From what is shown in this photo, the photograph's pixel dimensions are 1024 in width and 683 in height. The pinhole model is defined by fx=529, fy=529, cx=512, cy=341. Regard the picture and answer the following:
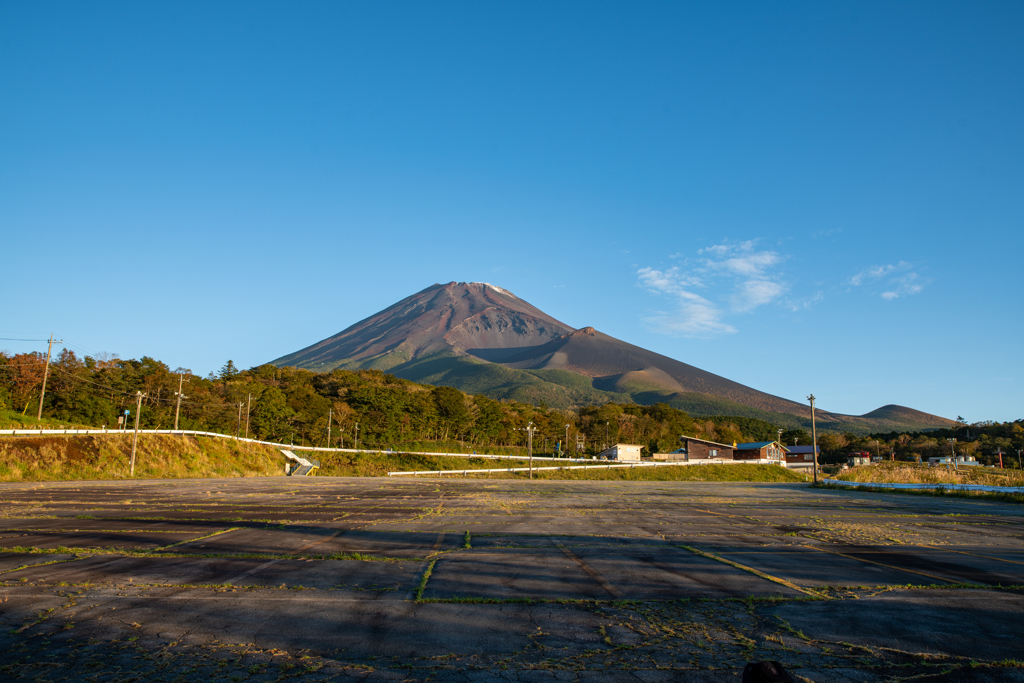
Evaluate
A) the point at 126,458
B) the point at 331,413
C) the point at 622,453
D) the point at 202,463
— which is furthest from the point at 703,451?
the point at 126,458

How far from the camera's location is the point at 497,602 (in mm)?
7203

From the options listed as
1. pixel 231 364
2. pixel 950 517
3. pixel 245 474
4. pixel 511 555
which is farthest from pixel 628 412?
pixel 511 555

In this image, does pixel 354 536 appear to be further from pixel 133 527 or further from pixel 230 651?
pixel 230 651

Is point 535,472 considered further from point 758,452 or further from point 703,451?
point 758,452

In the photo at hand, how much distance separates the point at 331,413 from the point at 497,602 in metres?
92.2

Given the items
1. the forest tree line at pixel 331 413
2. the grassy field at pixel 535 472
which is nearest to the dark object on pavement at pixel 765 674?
the grassy field at pixel 535 472

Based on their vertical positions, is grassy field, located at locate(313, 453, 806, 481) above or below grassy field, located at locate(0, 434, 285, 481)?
below

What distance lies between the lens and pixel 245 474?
5581 centimetres

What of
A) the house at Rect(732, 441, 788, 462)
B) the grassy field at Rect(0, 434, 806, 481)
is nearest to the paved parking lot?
the grassy field at Rect(0, 434, 806, 481)

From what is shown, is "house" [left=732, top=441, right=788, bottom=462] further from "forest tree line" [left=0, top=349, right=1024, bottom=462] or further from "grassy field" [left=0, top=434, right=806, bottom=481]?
"forest tree line" [left=0, top=349, right=1024, bottom=462]

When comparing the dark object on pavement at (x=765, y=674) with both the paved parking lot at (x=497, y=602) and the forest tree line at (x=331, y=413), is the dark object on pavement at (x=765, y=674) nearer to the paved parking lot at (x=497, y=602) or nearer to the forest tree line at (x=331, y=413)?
the paved parking lot at (x=497, y=602)

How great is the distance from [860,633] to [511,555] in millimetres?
6091

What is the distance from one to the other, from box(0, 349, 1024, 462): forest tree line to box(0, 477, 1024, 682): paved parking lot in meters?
66.3

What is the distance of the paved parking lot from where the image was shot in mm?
5047
